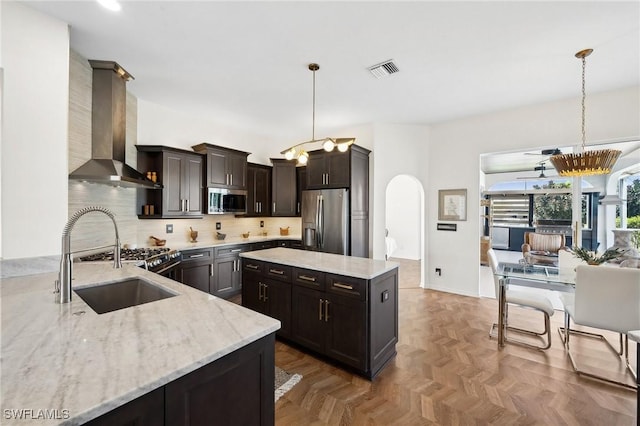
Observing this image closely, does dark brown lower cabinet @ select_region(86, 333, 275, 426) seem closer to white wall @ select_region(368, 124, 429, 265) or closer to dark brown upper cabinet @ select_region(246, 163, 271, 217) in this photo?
white wall @ select_region(368, 124, 429, 265)

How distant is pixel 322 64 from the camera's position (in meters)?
2.94

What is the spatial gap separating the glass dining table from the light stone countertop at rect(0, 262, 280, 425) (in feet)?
8.98

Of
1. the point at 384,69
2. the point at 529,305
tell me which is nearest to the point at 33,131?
the point at 384,69

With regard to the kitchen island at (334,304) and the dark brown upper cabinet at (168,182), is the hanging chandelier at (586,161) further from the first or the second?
the dark brown upper cabinet at (168,182)

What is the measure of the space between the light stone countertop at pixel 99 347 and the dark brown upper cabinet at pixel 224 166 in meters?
3.05

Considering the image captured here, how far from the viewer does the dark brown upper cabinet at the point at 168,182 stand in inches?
151

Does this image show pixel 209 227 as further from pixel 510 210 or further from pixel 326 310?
pixel 510 210

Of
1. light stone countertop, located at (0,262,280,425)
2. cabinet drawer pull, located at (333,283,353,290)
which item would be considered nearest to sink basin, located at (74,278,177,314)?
light stone countertop, located at (0,262,280,425)

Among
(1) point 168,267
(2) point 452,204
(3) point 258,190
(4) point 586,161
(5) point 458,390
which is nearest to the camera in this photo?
(5) point 458,390

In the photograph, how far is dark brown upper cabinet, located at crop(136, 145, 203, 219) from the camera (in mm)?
3840

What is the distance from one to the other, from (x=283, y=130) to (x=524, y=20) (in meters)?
4.02

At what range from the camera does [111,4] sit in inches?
82.0

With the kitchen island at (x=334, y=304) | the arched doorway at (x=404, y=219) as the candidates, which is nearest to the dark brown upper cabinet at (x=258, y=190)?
the kitchen island at (x=334, y=304)

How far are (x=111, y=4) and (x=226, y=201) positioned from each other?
2890 mm
